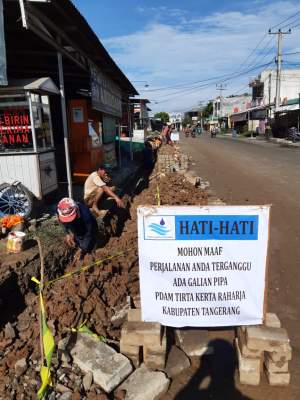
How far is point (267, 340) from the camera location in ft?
10.3

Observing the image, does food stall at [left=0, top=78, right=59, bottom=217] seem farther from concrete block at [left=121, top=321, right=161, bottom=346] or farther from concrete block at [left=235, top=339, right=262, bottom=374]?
concrete block at [left=235, top=339, right=262, bottom=374]

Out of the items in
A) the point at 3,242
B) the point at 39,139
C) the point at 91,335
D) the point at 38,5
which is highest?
the point at 38,5

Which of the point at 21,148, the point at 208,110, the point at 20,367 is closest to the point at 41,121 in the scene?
the point at 21,148

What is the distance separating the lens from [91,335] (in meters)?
3.66

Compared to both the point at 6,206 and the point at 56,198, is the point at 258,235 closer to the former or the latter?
the point at 6,206

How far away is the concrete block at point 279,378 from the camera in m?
3.14

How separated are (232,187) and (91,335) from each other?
924 cm

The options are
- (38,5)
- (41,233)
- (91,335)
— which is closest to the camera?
(91,335)

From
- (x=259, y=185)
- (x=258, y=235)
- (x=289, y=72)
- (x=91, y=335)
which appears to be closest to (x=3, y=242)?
(x=91, y=335)

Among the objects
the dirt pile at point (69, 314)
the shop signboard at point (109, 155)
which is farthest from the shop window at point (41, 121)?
the shop signboard at point (109, 155)

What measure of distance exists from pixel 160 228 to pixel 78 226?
7.25 ft

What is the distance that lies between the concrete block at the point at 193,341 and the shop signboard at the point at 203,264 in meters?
0.33

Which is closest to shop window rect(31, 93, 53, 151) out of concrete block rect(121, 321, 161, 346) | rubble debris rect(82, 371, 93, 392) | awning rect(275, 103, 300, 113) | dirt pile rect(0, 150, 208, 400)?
dirt pile rect(0, 150, 208, 400)

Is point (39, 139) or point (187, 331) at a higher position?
point (39, 139)
